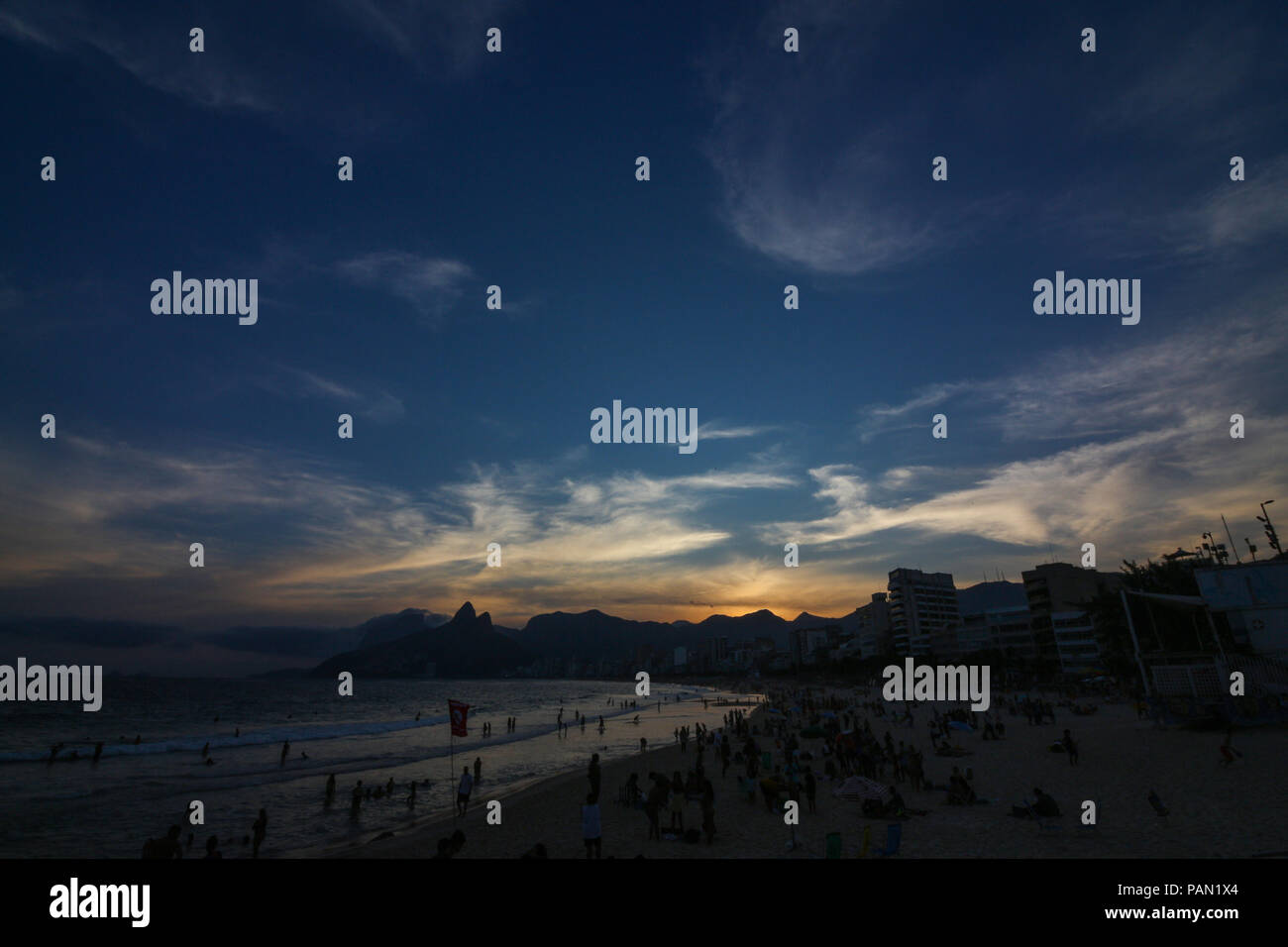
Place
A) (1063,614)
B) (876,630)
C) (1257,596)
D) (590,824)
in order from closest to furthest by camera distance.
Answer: (590,824) → (1257,596) → (1063,614) → (876,630)

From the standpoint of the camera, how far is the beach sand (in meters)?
15.4

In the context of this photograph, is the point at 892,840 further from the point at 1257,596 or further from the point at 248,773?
the point at 248,773

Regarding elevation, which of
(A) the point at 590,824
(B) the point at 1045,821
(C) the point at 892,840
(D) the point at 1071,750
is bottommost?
(D) the point at 1071,750

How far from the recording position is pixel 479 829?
22.2 metres

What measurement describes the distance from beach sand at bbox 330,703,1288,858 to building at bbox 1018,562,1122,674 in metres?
79.2

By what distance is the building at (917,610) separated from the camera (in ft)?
475

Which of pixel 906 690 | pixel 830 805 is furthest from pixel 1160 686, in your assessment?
pixel 906 690

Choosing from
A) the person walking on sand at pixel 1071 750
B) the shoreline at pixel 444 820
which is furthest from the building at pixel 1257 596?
the shoreline at pixel 444 820

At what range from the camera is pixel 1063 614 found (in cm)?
10131

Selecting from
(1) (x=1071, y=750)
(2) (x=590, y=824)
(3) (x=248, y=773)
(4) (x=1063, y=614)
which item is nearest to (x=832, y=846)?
(2) (x=590, y=824)

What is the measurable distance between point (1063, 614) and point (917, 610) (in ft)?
156
